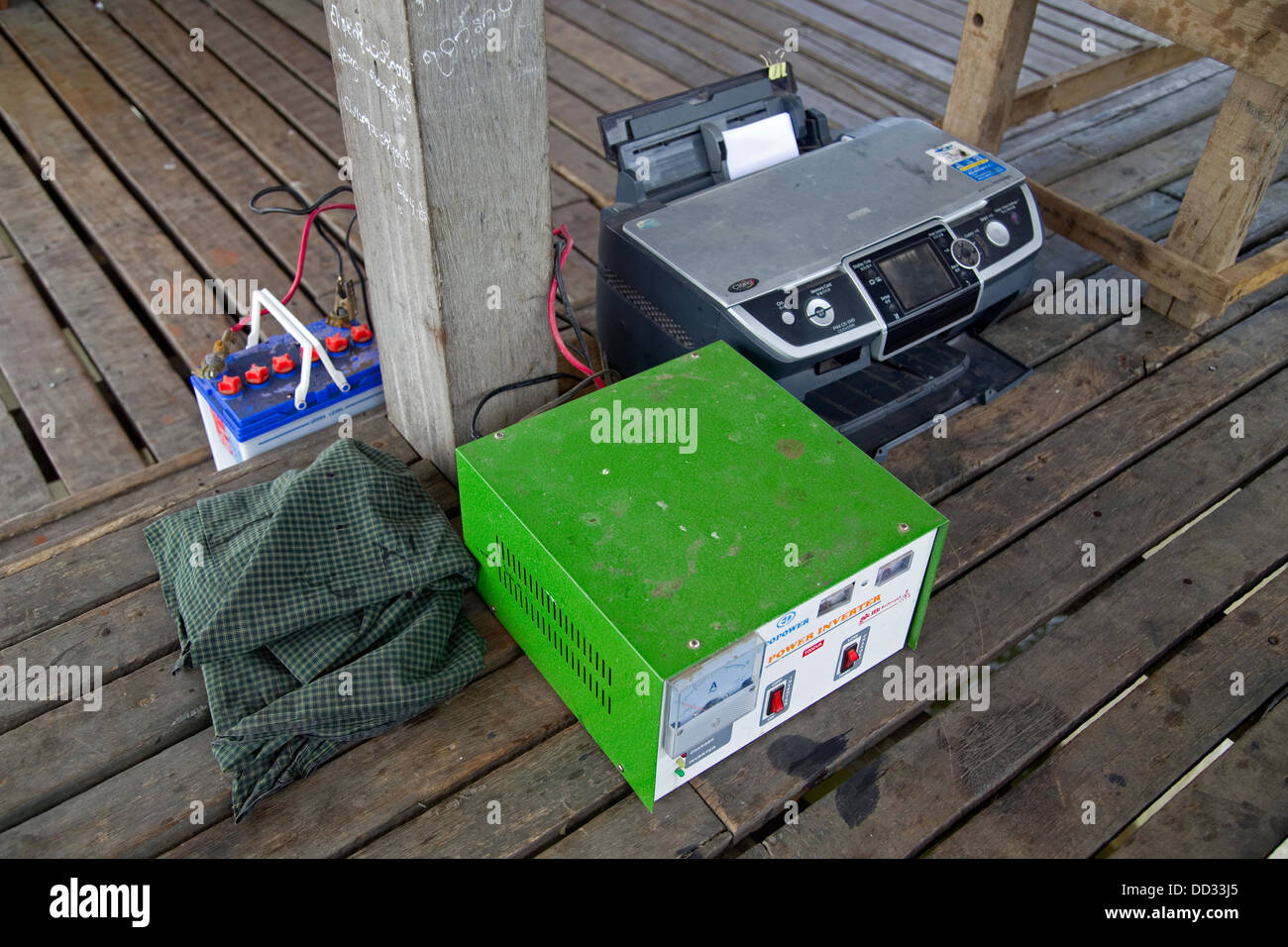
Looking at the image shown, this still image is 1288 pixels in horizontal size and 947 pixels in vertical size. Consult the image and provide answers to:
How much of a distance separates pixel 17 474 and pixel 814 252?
5.23 ft

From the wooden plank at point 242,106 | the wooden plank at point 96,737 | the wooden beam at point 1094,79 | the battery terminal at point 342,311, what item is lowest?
the wooden plank at point 96,737

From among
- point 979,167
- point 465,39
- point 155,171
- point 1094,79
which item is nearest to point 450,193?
point 465,39

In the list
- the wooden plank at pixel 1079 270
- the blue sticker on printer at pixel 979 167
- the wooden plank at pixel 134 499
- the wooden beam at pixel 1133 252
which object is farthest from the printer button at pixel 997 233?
the wooden plank at pixel 134 499

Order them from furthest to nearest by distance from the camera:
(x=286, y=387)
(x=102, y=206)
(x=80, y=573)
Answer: (x=102, y=206) → (x=286, y=387) → (x=80, y=573)

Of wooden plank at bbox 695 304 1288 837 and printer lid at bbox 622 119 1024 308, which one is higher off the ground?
printer lid at bbox 622 119 1024 308

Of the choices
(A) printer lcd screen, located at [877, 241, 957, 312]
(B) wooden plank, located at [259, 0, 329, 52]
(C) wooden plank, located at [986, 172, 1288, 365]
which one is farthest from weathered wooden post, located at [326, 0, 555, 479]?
(B) wooden plank, located at [259, 0, 329, 52]

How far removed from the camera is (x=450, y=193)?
1562 millimetres

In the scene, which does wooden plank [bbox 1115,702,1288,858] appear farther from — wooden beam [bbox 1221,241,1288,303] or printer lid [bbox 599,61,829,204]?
printer lid [bbox 599,61,829,204]

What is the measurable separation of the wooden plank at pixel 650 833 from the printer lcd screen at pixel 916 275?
90 centimetres

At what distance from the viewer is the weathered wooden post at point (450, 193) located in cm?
146

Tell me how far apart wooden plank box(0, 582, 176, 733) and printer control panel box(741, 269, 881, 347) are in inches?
39.8

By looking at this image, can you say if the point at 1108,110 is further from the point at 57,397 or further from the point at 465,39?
the point at 57,397

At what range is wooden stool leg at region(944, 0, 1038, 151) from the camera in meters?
2.29

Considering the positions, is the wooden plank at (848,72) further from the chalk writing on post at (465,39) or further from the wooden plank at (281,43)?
the chalk writing on post at (465,39)
